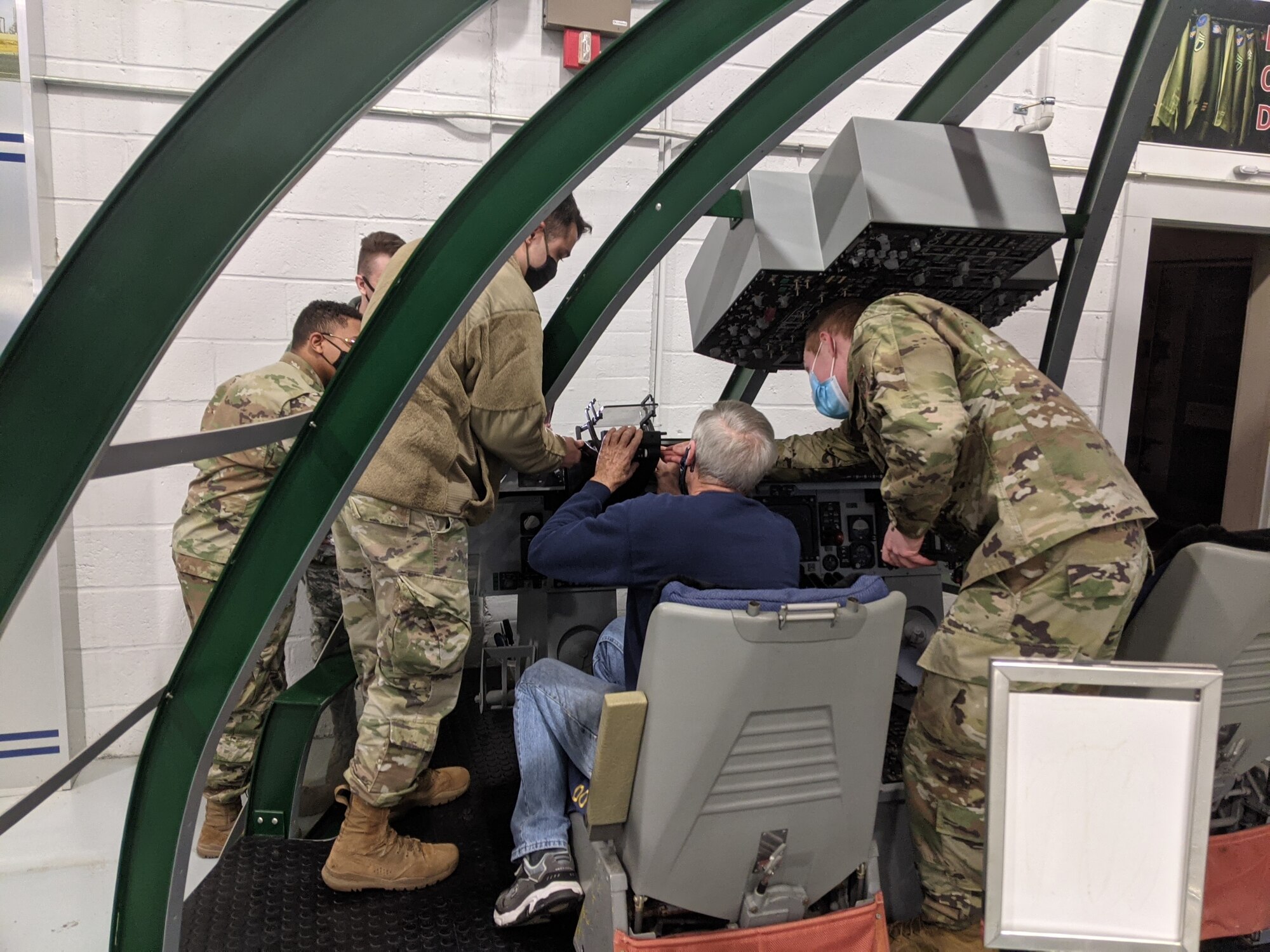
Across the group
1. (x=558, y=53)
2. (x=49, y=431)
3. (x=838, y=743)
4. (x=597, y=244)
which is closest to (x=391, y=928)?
(x=838, y=743)

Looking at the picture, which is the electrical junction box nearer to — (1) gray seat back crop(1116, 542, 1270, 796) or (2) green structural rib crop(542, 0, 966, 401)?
(2) green structural rib crop(542, 0, 966, 401)

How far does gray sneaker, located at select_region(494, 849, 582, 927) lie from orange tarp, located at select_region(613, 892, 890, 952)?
35 cm

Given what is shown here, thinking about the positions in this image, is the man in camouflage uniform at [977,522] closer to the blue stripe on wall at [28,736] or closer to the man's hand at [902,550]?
the man's hand at [902,550]

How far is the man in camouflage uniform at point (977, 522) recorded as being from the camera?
5.33ft

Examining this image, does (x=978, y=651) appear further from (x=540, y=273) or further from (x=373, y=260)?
(x=373, y=260)

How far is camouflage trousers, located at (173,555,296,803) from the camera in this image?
2461 mm

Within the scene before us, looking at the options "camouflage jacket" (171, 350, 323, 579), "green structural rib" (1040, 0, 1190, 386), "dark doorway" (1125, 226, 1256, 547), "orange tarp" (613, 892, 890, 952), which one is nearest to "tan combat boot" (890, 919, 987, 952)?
"orange tarp" (613, 892, 890, 952)

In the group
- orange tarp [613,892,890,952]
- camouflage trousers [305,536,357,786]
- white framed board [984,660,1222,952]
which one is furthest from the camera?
camouflage trousers [305,536,357,786]

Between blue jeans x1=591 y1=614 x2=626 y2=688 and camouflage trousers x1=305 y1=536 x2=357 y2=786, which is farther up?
blue jeans x1=591 y1=614 x2=626 y2=688

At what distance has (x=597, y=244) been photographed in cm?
349

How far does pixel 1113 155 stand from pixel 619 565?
1.87m

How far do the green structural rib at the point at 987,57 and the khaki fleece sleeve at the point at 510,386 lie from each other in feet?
4.04

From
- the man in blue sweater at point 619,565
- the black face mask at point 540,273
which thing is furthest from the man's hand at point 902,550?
the black face mask at point 540,273

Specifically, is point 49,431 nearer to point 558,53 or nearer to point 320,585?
point 320,585
